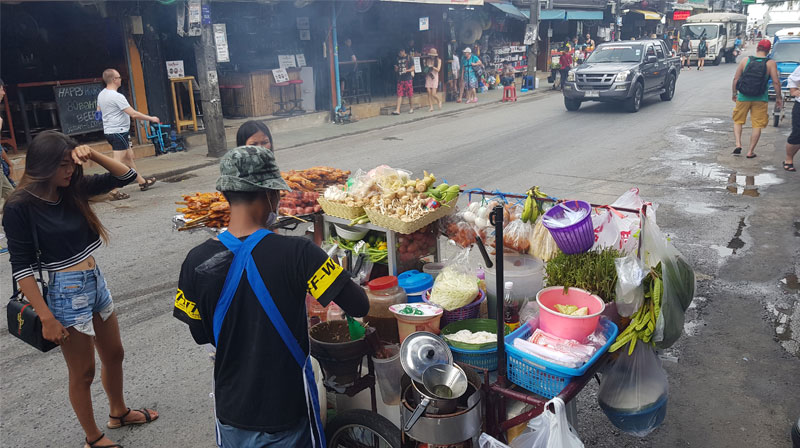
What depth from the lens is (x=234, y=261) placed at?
2.13 metres

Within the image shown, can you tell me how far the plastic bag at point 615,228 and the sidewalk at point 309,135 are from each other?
9.83 meters

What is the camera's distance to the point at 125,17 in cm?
1258

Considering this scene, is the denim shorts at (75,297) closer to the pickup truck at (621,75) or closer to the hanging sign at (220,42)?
the hanging sign at (220,42)

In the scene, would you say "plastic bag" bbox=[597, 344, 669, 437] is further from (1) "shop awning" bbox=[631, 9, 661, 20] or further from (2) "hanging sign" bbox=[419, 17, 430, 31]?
(1) "shop awning" bbox=[631, 9, 661, 20]

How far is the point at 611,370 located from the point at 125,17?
12891 millimetres

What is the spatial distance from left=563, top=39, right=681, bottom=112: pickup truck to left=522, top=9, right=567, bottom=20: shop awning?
851cm

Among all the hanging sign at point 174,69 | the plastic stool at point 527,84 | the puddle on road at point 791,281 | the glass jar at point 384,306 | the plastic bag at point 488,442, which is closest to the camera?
the plastic bag at point 488,442

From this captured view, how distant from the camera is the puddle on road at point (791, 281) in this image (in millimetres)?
5773

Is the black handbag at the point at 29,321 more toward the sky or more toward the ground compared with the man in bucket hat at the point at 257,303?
more toward the ground

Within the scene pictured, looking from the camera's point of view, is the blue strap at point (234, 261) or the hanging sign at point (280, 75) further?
the hanging sign at point (280, 75)

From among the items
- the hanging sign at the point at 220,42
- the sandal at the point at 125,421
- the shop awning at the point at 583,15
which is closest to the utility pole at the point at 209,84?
the hanging sign at the point at 220,42

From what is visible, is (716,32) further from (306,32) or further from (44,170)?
(44,170)

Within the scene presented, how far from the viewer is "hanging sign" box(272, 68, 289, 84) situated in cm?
1670

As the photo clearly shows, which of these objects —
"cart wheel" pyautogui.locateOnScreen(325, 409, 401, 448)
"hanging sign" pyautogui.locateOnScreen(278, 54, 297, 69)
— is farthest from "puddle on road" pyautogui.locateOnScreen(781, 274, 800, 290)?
"hanging sign" pyautogui.locateOnScreen(278, 54, 297, 69)
